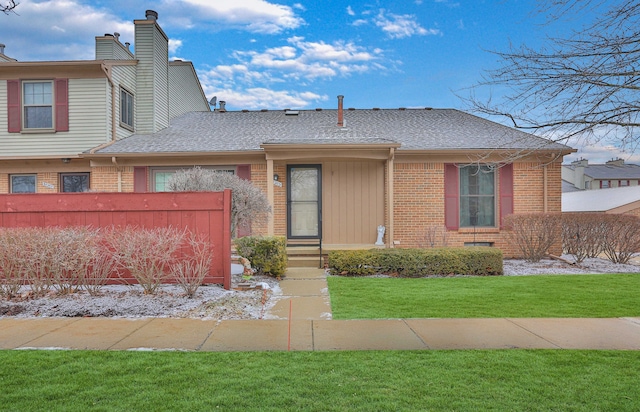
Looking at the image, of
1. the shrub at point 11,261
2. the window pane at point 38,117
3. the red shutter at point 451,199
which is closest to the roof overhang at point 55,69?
the window pane at point 38,117

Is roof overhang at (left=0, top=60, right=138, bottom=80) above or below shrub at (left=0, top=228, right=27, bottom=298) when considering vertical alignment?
above

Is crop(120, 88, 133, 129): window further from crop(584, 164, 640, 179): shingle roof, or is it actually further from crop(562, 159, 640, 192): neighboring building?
crop(584, 164, 640, 179): shingle roof

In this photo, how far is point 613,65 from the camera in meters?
4.23

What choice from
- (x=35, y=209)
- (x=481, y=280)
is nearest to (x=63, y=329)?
(x=35, y=209)

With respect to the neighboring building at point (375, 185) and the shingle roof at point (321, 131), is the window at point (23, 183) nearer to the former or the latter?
the neighboring building at point (375, 185)

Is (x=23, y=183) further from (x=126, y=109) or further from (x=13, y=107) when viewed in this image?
(x=126, y=109)

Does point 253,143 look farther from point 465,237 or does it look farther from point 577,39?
point 577,39

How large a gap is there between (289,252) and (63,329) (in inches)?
253

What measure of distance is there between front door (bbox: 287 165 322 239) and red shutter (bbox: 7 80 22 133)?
8.20 m

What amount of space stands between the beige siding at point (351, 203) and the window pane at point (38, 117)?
8.40 meters

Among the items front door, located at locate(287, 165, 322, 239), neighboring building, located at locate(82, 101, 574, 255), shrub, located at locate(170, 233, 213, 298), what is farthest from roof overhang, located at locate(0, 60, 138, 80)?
shrub, located at locate(170, 233, 213, 298)

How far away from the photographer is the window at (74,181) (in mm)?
13047

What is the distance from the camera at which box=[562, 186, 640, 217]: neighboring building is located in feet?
60.8

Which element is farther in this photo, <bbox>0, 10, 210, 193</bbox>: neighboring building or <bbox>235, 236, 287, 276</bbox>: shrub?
<bbox>0, 10, 210, 193</bbox>: neighboring building
